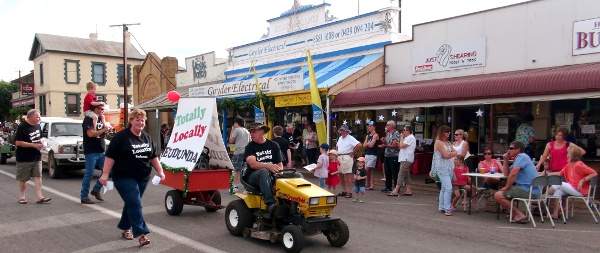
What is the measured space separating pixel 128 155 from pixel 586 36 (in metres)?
10.5

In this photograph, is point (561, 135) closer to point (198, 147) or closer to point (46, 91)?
point (198, 147)

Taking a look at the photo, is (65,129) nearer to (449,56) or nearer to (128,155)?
(128,155)

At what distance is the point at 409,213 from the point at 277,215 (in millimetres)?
A: 3704

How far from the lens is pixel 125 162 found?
6.07 meters

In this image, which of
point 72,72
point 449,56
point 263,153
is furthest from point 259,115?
point 72,72

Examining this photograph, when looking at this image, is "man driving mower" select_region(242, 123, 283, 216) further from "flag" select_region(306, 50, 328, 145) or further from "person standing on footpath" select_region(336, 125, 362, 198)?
"flag" select_region(306, 50, 328, 145)

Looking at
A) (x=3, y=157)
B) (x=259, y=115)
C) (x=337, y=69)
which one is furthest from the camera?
(x=3, y=157)

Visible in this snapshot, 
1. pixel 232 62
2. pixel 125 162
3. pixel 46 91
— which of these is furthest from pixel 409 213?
pixel 46 91

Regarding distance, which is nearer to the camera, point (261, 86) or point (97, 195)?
point (97, 195)

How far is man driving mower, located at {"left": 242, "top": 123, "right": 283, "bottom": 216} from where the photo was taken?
254 inches

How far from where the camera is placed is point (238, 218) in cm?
675

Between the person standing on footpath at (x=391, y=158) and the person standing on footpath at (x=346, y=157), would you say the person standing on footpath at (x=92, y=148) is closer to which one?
the person standing on footpath at (x=346, y=157)

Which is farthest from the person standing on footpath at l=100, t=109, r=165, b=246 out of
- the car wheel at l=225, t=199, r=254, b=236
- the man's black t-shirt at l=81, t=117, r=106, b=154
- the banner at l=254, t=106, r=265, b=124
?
the banner at l=254, t=106, r=265, b=124

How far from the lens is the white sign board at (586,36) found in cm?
1126
